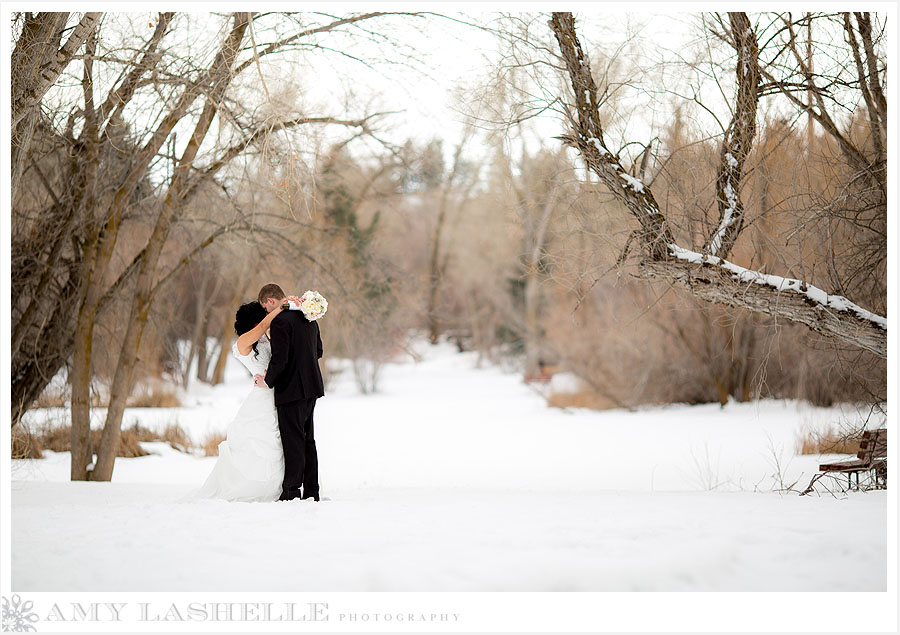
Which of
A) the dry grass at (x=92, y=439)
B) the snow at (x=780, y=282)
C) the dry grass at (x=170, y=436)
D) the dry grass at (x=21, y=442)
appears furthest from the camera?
the dry grass at (x=170, y=436)

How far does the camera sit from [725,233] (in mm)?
6230

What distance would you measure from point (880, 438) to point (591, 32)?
4772 millimetres

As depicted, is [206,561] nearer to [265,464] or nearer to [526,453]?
[265,464]

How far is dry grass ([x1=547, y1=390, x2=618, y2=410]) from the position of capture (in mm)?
18094

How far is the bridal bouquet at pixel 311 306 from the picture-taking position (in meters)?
5.56

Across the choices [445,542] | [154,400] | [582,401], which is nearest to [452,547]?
[445,542]

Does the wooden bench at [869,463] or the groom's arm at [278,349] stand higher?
the groom's arm at [278,349]

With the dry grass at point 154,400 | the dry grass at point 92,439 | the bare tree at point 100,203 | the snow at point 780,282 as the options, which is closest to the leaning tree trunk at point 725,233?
the snow at point 780,282

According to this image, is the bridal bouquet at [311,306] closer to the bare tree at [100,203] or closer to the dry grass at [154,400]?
the bare tree at [100,203]

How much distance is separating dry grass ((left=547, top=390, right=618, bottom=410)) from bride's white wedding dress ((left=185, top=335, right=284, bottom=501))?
13.2m

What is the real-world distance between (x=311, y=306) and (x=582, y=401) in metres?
13.7

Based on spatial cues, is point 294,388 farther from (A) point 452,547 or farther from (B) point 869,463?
(B) point 869,463

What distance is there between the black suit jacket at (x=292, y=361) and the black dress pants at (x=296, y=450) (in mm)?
87

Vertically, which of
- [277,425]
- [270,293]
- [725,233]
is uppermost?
[725,233]
